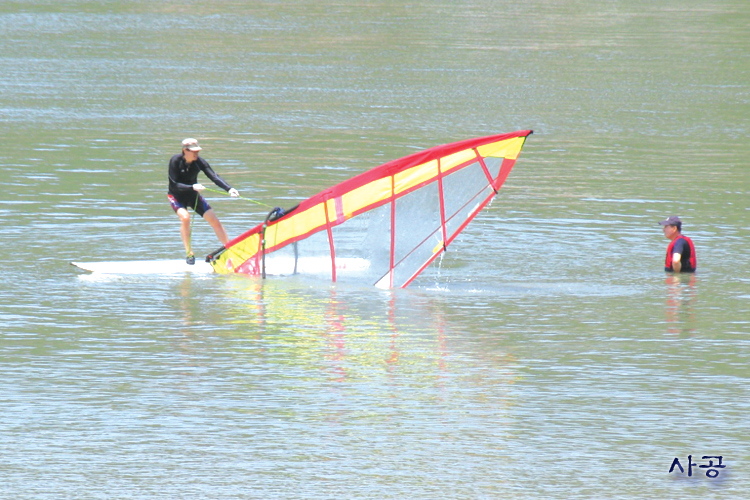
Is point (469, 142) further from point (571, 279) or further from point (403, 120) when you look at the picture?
point (403, 120)

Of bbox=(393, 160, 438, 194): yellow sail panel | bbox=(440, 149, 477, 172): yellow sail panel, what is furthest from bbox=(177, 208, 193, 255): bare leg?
bbox=(440, 149, 477, 172): yellow sail panel

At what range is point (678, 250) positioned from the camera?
15625 mm

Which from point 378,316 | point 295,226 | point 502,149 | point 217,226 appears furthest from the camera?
point 217,226

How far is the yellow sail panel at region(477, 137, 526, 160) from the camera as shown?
14773 millimetres

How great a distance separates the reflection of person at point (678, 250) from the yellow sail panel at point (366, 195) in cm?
338

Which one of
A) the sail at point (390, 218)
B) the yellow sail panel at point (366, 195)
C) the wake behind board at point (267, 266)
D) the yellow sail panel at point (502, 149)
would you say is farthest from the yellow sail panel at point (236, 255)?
the yellow sail panel at point (502, 149)

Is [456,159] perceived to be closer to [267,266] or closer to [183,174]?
[267,266]

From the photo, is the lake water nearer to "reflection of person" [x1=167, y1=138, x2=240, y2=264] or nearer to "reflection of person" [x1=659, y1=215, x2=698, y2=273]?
"reflection of person" [x1=659, y1=215, x2=698, y2=273]

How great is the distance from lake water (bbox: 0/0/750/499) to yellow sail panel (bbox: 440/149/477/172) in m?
1.43

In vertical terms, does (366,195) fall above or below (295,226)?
above

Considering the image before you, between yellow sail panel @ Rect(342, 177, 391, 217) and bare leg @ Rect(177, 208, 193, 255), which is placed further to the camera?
bare leg @ Rect(177, 208, 193, 255)

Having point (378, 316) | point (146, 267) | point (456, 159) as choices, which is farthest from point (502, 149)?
point (146, 267)

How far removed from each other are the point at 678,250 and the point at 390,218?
11.4 ft

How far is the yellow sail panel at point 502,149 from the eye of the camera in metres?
14.8
